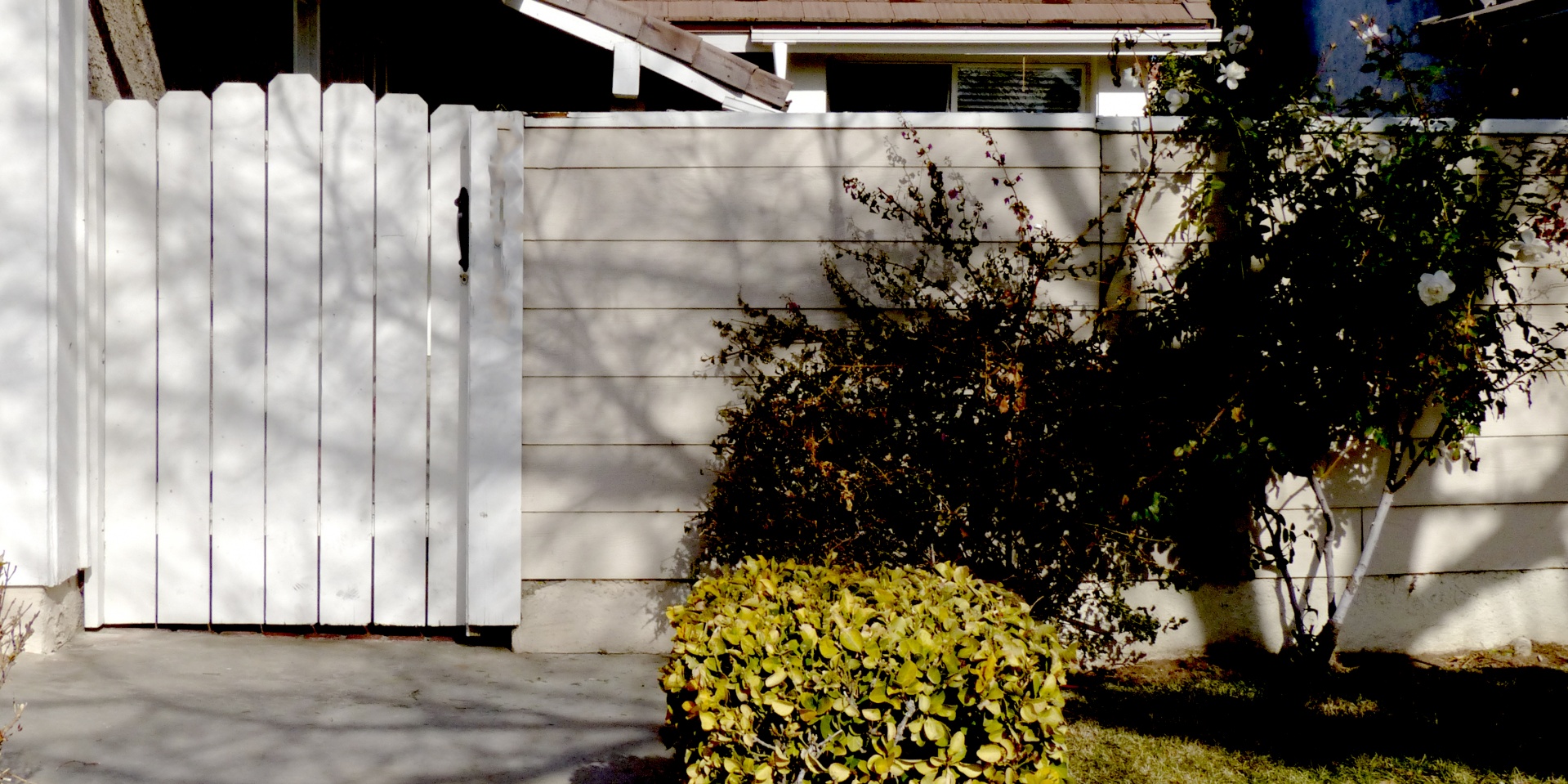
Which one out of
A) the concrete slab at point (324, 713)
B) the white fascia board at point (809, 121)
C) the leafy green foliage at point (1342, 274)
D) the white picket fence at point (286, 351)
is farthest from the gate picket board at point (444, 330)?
the leafy green foliage at point (1342, 274)

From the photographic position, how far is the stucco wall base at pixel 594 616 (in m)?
4.24

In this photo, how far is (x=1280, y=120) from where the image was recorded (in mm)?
3971

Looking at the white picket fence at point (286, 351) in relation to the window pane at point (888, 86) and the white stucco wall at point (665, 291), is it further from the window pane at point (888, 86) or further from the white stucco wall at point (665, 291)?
the window pane at point (888, 86)

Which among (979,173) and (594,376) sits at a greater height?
(979,173)

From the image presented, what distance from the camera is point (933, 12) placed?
Result: 7969 millimetres

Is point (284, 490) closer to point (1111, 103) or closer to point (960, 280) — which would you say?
point (960, 280)

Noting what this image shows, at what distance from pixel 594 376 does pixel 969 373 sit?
144 centimetres

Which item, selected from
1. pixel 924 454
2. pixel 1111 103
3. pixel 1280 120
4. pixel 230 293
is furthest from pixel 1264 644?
pixel 1111 103

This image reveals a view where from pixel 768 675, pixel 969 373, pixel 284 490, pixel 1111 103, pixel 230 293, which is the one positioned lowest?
pixel 768 675

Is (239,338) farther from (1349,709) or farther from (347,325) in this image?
(1349,709)

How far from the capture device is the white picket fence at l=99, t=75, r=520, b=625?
4.14 meters

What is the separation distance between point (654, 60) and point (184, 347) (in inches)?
88.9

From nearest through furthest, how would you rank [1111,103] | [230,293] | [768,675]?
[768,675]
[230,293]
[1111,103]

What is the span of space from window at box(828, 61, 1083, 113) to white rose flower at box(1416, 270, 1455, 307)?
5.39m
